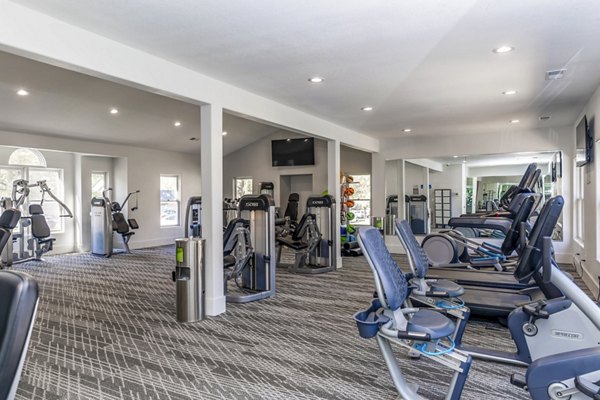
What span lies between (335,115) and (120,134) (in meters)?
5.15

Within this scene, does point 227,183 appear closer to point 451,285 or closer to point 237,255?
point 237,255

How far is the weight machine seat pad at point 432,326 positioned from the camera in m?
2.10

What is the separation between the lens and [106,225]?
28.3ft

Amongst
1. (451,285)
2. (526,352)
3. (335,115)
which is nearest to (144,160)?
(335,115)

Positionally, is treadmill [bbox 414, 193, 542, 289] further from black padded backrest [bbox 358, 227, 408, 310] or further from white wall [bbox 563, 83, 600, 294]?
white wall [bbox 563, 83, 600, 294]

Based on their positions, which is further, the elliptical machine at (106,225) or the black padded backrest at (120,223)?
the black padded backrest at (120,223)

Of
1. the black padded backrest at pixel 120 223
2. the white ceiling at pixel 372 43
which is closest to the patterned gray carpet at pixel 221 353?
the white ceiling at pixel 372 43

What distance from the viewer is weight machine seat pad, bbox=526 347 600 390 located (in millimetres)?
1795

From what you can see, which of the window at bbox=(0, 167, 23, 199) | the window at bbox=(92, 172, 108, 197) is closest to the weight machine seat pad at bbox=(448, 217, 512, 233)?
the window at bbox=(92, 172, 108, 197)

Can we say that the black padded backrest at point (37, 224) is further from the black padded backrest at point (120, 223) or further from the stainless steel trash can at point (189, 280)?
the stainless steel trash can at point (189, 280)

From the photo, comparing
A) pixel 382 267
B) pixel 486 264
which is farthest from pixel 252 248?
pixel 486 264

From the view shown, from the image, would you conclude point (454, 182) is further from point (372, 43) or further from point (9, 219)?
point (9, 219)

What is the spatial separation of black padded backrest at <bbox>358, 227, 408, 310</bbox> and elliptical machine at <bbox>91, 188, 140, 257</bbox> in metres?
7.65

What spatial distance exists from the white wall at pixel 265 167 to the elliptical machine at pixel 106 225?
11.9ft
